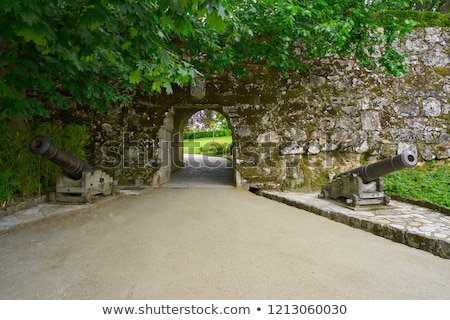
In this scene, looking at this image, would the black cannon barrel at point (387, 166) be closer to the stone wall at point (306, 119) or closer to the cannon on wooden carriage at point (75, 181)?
the stone wall at point (306, 119)

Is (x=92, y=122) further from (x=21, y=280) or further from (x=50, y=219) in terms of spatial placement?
(x=21, y=280)

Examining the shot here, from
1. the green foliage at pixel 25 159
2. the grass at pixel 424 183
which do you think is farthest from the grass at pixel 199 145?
the green foliage at pixel 25 159

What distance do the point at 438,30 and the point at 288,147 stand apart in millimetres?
4421

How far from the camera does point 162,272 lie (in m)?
2.42

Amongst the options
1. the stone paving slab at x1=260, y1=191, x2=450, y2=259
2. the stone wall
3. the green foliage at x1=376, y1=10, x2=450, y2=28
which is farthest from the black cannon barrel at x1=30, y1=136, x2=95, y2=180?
the green foliage at x1=376, y1=10, x2=450, y2=28

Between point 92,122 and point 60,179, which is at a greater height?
point 92,122

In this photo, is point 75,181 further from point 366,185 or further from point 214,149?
point 214,149

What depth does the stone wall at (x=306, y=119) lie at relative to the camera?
621 centimetres

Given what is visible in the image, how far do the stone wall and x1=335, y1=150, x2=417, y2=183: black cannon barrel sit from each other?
5.96ft

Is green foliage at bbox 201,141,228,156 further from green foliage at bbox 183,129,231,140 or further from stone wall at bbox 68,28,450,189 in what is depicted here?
stone wall at bbox 68,28,450,189

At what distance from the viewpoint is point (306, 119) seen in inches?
248

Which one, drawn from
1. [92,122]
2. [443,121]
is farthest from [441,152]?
[92,122]

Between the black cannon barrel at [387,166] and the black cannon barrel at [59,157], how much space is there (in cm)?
454

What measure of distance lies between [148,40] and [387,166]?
11.9 ft
